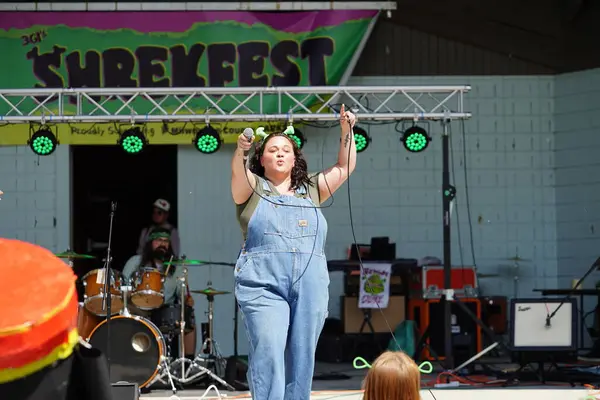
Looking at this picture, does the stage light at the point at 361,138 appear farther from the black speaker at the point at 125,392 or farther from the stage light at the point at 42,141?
the black speaker at the point at 125,392

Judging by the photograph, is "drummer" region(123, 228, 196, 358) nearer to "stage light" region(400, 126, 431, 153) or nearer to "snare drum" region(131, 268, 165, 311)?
"snare drum" region(131, 268, 165, 311)

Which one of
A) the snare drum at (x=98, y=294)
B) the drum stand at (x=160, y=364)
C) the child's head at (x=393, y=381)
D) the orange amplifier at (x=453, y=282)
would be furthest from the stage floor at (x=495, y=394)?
the child's head at (x=393, y=381)

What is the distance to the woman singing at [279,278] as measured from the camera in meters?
3.74

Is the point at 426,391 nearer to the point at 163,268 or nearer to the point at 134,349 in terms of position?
the point at 134,349

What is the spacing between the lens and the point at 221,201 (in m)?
11.1

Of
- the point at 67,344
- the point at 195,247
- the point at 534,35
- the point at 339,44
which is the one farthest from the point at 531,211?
the point at 67,344

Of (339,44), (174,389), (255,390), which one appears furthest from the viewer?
(339,44)

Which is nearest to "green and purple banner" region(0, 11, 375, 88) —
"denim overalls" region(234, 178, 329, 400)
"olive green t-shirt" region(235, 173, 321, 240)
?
"olive green t-shirt" region(235, 173, 321, 240)

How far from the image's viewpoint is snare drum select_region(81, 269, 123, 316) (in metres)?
8.17

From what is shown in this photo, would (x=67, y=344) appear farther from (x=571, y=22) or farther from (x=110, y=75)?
(x=571, y=22)

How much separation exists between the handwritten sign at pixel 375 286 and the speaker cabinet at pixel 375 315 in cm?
18

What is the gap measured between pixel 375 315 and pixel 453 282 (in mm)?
888

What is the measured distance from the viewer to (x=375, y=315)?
10.5m

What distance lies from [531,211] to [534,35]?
1996 mm
